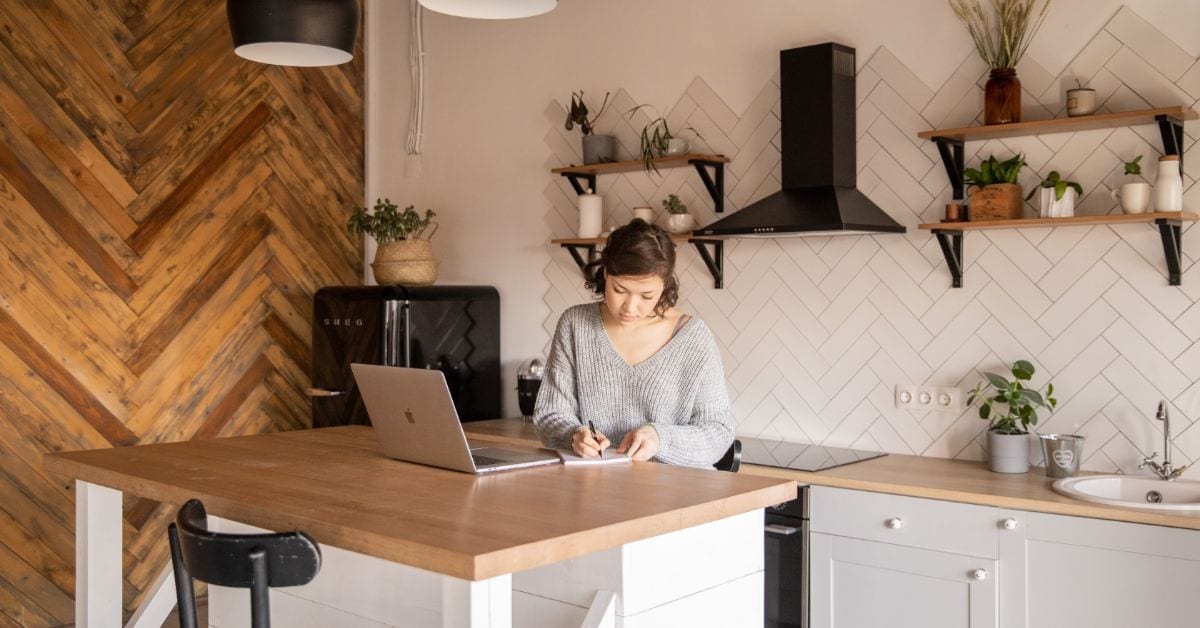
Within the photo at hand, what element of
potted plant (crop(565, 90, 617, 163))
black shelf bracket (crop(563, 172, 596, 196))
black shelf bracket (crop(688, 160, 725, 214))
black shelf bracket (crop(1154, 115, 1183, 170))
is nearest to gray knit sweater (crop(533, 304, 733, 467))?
black shelf bracket (crop(688, 160, 725, 214))

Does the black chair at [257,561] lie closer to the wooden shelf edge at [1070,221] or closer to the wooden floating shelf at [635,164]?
the wooden shelf edge at [1070,221]

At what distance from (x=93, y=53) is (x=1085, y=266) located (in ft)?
12.2

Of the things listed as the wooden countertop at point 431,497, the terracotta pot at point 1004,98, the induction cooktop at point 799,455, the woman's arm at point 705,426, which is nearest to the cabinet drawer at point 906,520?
the induction cooktop at point 799,455

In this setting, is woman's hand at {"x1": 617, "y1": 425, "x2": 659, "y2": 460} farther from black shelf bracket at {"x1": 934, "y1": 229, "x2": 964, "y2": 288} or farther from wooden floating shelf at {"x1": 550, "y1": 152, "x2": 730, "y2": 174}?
wooden floating shelf at {"x1": 550, "y1": 152, "x2": 730, "y2": 174}

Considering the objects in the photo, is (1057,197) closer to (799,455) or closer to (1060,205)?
(1060,205)

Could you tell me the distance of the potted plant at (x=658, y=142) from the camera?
13.7 ft

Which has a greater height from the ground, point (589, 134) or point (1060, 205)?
point (589, 134)

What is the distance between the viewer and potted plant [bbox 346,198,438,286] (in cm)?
477

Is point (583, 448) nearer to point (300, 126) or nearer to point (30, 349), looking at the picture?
point (30, 349)

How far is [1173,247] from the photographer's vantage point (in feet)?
10.2

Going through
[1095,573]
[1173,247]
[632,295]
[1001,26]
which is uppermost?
[1001,26]

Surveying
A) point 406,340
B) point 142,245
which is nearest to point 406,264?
point 406,340

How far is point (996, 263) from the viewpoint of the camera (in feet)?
11.5

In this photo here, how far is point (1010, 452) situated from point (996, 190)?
30.8 inches
